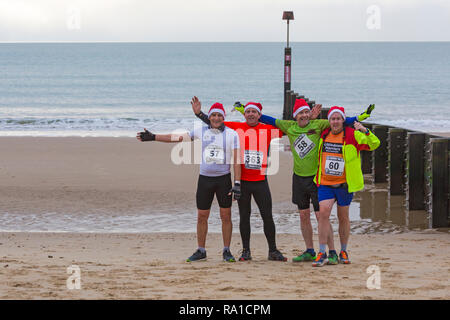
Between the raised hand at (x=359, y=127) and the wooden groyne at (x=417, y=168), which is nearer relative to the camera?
the raised hand at (x=359, y=127)

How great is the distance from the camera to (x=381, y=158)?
13672 mm

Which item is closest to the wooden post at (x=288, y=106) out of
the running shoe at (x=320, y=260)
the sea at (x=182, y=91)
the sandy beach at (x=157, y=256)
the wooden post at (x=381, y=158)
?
the sea at (x=182, y=91)

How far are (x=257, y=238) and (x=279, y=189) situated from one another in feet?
12.4

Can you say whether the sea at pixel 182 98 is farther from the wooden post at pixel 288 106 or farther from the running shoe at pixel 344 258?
the wooden post at pixel 288 106

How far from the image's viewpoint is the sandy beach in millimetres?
→ 6293

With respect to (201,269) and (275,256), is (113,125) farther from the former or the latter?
(201,269)

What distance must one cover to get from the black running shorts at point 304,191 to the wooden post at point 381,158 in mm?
6171

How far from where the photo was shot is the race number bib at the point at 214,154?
7.62 m

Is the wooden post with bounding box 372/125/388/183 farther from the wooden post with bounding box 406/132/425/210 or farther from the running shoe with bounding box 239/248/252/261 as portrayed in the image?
the running shoe with bounding box 239/248/252/261

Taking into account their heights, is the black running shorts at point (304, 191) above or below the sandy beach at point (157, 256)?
above

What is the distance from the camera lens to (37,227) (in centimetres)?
1055

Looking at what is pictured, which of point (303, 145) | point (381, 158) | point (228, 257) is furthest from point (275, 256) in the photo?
point (381, 158)
